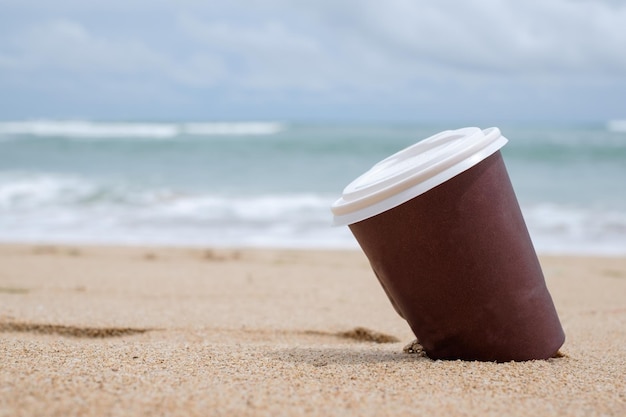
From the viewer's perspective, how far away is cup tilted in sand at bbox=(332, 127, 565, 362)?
7.15 ft

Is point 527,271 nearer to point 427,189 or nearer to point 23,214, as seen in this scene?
point 427,189

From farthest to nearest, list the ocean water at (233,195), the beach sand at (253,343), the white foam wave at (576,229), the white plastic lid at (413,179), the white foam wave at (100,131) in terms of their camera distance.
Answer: the white foam wave at (100,131) < the ocean water at (233,195) < the white foam wave at (576,229) < the white plastic lid at (413,179) < the beach sand at (253,343)

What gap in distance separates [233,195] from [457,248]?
10.1 meters

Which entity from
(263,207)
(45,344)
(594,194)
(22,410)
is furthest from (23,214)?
(594,194)

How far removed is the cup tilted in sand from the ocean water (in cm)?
549

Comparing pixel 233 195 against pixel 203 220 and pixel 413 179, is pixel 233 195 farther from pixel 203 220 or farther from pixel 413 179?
pixel 413 179

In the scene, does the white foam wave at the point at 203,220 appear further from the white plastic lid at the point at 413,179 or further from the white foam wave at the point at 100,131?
the white foam wave at the point at 100,131

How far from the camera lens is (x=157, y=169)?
17.0 meters

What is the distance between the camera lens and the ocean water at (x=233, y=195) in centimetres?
855

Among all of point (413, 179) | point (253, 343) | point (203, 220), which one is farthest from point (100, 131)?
point (413, 179)

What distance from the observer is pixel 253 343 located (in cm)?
329

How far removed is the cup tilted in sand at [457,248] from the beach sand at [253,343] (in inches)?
4.4

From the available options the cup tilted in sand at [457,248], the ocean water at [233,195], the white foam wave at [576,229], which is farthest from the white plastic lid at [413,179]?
the white foam wave at [576,229]

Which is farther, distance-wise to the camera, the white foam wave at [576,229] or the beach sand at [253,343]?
the white foam wave at [576,229]
